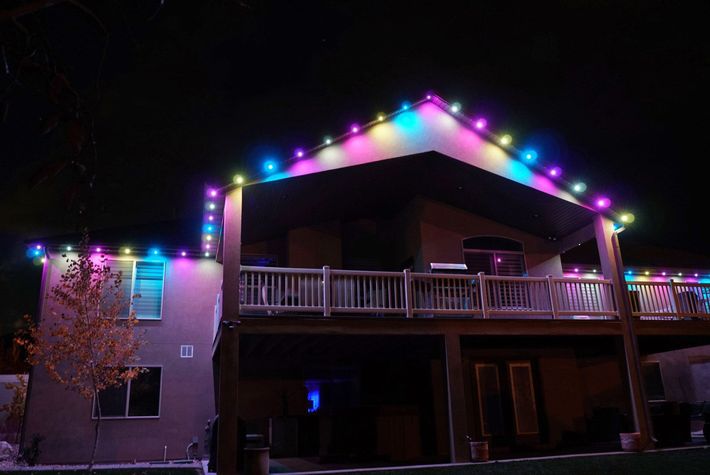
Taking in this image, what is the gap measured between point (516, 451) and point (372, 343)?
4.31 meters

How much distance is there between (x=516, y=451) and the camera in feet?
45.7

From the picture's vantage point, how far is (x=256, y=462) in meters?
10.1

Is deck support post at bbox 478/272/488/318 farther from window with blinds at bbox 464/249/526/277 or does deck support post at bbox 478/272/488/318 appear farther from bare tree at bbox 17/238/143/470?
bare tree at bbox 17/238/143/470

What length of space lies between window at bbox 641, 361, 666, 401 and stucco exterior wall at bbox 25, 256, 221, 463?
1296 cm

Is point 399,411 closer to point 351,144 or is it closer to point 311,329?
point 311,329

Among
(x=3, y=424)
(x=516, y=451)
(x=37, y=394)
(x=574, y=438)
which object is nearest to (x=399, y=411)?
(x=516, y=451)

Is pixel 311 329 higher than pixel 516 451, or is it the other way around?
pixel 311 329

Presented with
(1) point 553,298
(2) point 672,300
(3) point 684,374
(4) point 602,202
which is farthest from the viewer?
(3) point 684,374

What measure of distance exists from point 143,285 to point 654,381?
15.2m

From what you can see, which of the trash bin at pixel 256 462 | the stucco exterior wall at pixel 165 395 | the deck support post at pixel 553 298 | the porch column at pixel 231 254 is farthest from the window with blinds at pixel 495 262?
the trash bin at pixel 256 462

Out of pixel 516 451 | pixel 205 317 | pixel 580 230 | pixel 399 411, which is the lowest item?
pixel 516 451

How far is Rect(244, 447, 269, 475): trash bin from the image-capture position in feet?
32.9

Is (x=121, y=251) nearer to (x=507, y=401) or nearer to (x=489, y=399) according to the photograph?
(x=489, y=399)

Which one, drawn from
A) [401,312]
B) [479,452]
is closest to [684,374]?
[479,452]
